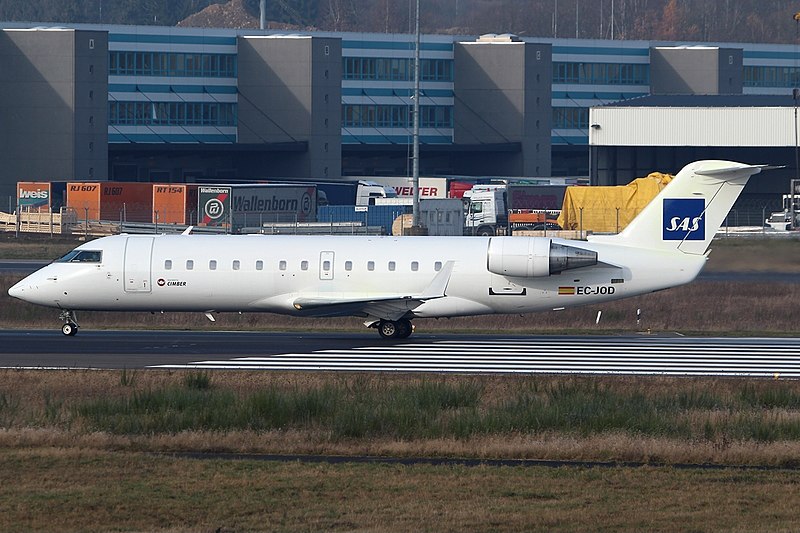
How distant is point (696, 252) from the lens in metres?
34.8

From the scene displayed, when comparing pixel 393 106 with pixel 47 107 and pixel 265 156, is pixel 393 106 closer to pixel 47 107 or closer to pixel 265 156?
pixel 265 156

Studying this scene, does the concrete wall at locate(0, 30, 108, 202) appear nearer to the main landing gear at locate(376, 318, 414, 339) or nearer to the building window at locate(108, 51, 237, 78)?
the building window at locate(108, 51, 237, 78)

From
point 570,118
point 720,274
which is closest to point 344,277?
point 720,274

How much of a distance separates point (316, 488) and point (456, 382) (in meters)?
9.94

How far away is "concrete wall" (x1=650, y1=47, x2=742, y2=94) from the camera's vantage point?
393ft

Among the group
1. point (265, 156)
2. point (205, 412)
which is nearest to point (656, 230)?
point (205, 412)

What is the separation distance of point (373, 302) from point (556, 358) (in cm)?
547

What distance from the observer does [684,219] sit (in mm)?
34781

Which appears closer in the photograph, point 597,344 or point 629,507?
point 629,507

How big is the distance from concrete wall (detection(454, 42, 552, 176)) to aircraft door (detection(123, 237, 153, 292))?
8229 centimetres

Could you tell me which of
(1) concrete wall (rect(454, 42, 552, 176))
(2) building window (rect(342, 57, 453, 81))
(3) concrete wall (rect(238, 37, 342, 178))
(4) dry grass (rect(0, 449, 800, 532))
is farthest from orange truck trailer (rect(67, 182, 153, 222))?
(4) dry grass (rect(0, 449, 800, 532))

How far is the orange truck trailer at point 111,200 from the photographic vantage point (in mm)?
81625

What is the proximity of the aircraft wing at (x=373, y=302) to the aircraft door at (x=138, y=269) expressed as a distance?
160 inches

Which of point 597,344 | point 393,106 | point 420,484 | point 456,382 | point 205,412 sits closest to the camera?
point 420,484
